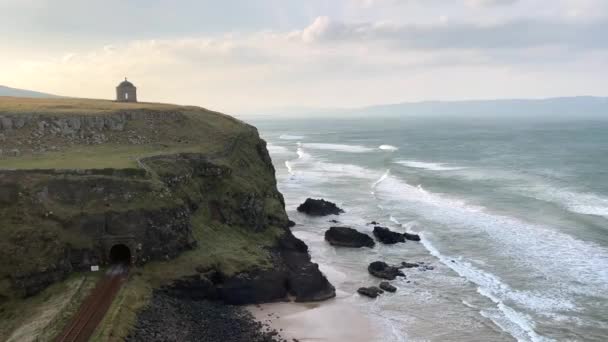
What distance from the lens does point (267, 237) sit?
4469cm

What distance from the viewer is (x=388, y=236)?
170 ft

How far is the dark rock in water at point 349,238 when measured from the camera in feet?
167

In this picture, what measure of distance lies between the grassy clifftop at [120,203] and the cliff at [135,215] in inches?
2.8

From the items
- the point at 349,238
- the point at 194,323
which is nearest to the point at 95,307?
the point at 194,323

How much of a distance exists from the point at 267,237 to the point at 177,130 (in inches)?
610

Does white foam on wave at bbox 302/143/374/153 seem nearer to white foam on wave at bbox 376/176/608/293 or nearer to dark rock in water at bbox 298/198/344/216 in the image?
white foam on wave at bbox 376/176/608/293

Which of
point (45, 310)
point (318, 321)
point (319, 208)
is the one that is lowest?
point (318, 321)

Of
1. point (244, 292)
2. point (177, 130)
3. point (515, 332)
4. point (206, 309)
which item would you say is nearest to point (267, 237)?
point (244, 292)

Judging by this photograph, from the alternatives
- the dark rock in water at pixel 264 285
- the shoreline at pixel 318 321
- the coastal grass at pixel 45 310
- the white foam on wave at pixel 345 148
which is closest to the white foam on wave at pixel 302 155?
the white foam on wave at pixel 345 148

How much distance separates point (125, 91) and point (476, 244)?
45909mm

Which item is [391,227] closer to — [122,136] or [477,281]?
[477,281]

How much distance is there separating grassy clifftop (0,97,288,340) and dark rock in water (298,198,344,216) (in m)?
10.6

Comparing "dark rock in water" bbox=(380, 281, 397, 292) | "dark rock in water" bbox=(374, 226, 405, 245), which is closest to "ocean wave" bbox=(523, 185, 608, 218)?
A: "dark rock in water" bbox=(374, 226, 405, 245)

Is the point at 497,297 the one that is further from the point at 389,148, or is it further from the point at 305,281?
the point at 389,148
